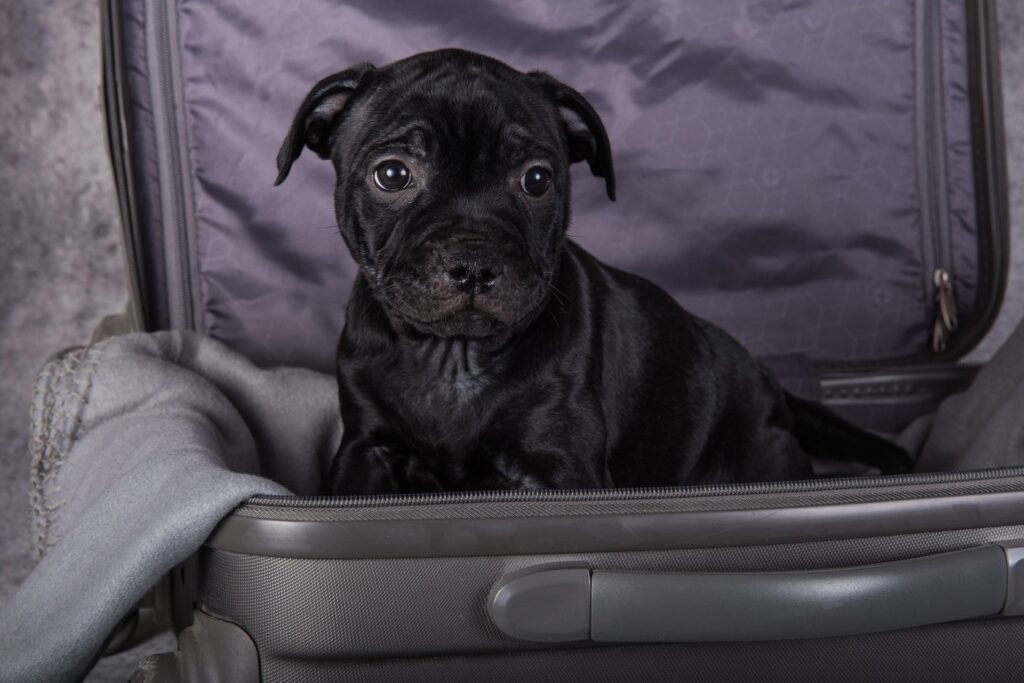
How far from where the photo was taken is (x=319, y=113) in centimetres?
179

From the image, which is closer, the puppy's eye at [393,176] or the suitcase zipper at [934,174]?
the puppy's eye at [393,176]

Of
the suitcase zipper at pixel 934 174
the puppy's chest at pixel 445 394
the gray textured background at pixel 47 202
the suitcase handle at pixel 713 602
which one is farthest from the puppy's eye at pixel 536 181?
the gray textured background at pixel 47 202

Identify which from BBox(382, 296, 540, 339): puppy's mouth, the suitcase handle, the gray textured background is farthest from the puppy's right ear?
the gray textured background

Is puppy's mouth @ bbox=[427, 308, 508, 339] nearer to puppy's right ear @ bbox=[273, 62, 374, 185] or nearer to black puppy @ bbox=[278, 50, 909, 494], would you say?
black puppy @ bbox=[278, 50, 909, 494]

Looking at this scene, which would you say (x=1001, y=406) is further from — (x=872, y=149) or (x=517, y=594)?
(x=517, y=594)

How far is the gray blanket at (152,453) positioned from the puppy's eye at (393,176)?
445 millimetres

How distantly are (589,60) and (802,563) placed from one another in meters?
1.33

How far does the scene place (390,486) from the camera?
187 centimetres

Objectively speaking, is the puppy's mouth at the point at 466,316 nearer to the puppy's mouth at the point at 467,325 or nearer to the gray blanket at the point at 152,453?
the puppy's mouth at the point at 467,325

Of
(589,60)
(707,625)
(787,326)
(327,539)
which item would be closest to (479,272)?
(327,539)

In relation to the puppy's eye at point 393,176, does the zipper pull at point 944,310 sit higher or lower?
lower

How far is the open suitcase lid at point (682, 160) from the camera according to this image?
7.67 ft

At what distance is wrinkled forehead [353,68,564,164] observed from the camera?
1.64m

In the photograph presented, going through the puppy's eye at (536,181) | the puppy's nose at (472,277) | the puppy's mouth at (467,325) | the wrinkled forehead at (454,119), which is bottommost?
the puppy's mouth at (467,325)
